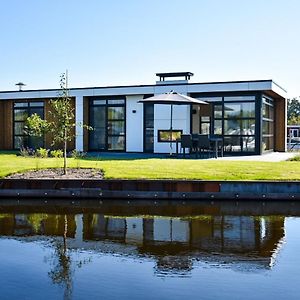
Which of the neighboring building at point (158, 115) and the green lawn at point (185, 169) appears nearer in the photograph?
the green lawn at point (185, 169)

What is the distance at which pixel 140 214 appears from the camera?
12.1 m

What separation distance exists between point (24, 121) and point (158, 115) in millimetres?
8419

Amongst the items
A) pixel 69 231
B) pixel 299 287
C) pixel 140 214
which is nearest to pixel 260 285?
pixel 299 287

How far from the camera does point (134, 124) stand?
2780 cm

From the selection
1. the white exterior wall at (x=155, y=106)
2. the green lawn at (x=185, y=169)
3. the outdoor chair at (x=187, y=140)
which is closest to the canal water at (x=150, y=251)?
the green lawn at (x=185, y=169)

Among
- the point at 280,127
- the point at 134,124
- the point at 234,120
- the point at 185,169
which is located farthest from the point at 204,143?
the point at 280,127

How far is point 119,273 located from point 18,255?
1.98m

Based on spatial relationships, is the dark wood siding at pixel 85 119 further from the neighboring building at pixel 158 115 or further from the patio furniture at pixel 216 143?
the patio furniture at pixel 216 143

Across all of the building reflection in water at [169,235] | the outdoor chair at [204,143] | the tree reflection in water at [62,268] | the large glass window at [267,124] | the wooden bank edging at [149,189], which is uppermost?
the large glass window at [267,124]

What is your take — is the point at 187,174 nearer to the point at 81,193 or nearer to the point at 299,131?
the point at 81,193

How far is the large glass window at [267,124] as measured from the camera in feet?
88.2

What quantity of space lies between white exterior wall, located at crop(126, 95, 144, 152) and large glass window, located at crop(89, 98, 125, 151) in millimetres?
349

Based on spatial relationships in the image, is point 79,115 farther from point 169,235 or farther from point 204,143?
point 169,235

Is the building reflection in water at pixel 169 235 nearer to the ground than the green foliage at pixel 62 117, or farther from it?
nearer to the ground
